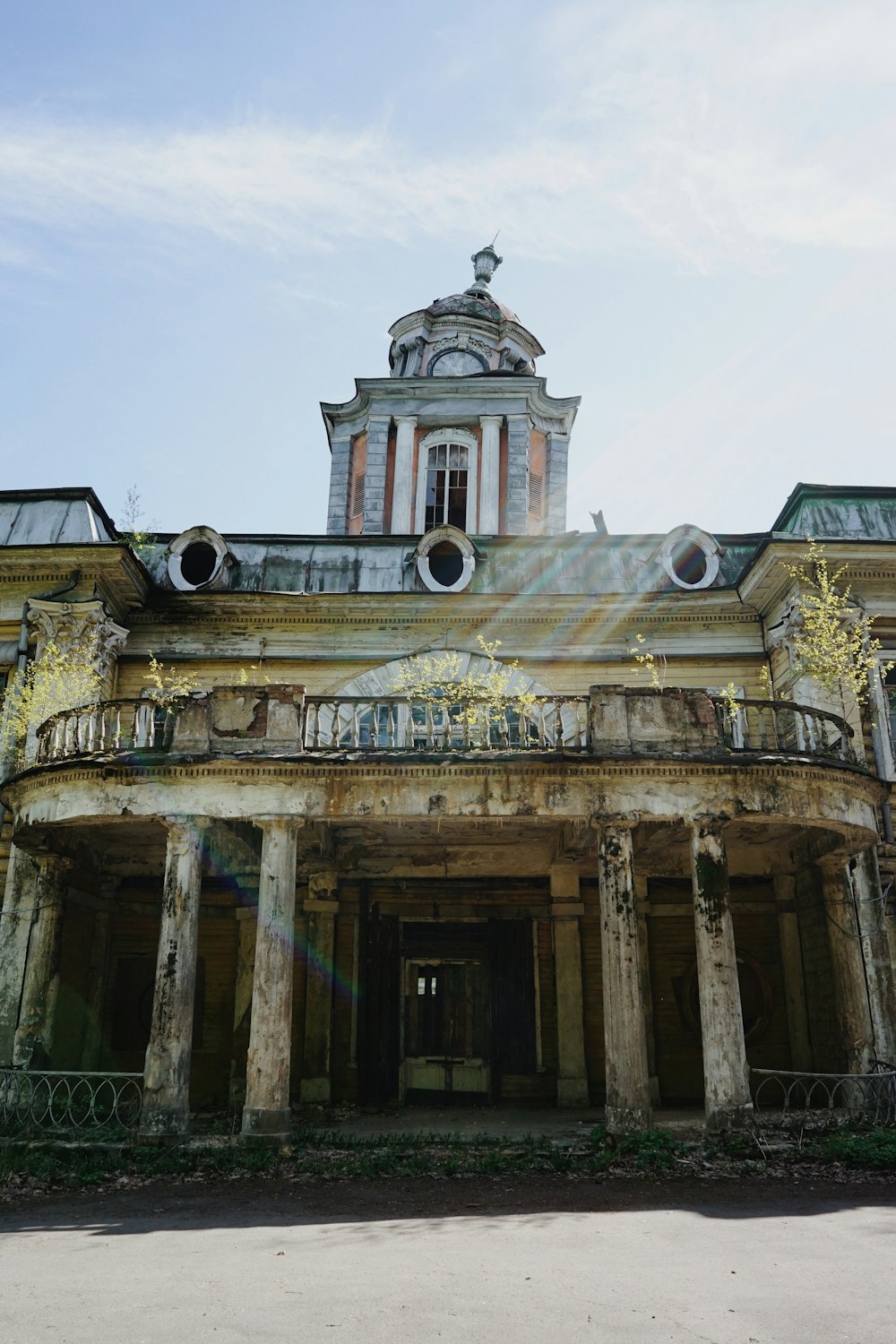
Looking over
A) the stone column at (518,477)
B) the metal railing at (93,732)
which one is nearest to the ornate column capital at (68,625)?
the metal railing at (93,732)

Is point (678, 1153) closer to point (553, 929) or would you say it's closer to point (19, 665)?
point (553, 929)

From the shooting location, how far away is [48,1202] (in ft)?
30.7

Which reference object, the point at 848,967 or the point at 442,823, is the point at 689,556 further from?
the point at 442,823

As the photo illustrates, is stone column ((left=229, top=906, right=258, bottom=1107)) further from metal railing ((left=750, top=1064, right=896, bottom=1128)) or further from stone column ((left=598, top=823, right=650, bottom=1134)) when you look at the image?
metal railing ((left=750, top=1064, right=896, bottom=1128))

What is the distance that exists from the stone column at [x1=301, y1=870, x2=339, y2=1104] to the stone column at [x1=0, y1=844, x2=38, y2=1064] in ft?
14.1

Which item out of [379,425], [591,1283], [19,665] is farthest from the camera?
[379,425]

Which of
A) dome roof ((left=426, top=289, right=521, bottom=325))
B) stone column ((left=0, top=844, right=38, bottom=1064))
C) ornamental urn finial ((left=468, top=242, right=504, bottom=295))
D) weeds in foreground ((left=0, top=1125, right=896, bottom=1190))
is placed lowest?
weeds in foreground ((left=0, top=1125, right=896, bottom=1190))

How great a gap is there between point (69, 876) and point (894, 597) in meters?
14.1

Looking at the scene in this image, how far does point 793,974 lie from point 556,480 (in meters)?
13.5

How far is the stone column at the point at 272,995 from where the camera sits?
10977 mm

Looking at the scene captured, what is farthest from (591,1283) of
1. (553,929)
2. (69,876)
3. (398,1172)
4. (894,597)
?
(894,597)

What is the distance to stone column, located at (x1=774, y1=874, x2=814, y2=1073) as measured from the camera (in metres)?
15.4

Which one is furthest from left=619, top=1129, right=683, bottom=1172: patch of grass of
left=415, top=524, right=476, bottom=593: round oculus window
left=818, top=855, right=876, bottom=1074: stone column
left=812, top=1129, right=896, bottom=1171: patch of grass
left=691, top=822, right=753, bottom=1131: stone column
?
left=415, top=524, right=476, bottom=593: round oculus window

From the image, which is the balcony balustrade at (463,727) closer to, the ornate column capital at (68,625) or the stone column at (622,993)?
the stone column at (622,993)
